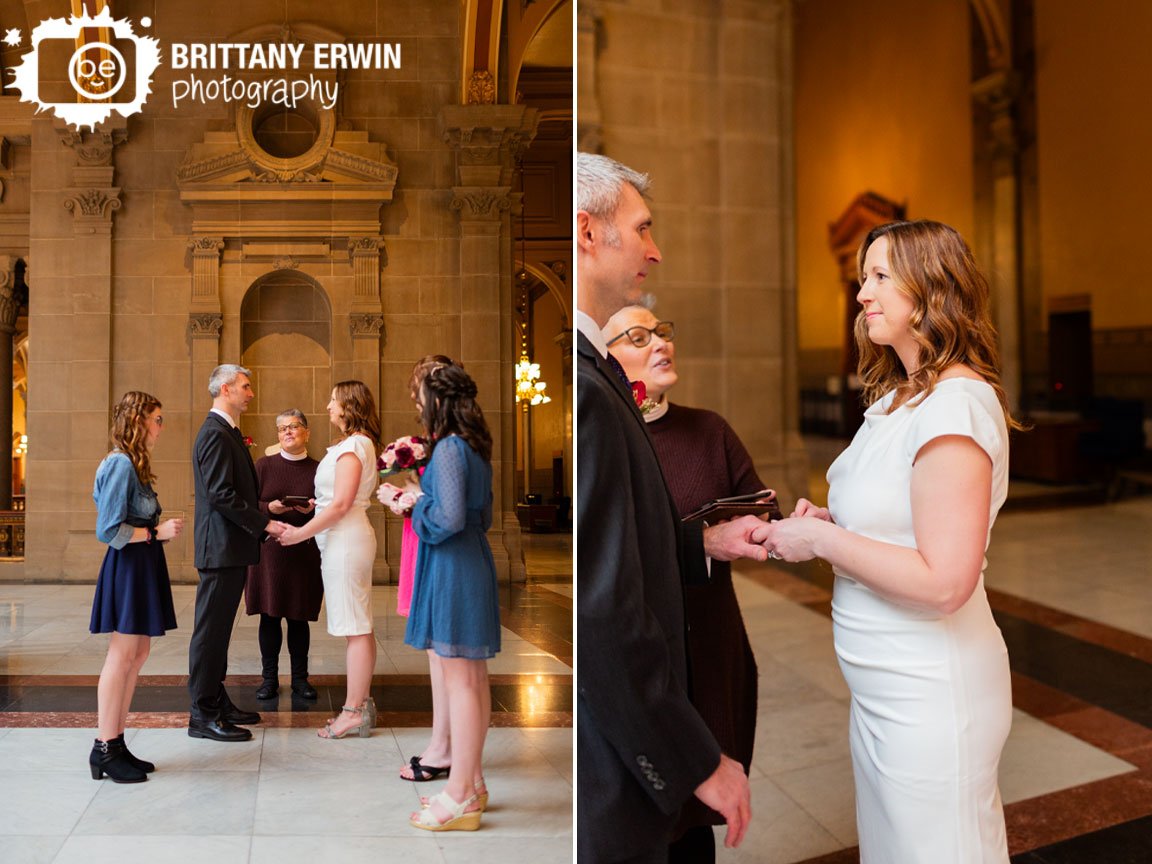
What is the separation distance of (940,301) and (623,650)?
31.9 inches

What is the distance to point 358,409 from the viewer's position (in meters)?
1.94

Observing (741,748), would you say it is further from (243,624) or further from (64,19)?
(64,19)

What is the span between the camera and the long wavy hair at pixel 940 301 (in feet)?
5.23

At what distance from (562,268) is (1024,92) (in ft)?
33.9

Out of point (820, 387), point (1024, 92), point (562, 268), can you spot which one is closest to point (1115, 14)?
point (1024, 92)

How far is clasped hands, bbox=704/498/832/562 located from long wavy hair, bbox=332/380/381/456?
697 mm

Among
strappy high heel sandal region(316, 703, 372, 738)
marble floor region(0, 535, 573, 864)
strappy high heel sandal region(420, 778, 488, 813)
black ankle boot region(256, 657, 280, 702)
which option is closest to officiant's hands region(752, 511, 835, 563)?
marble floor region(0, 535, 573, 864)

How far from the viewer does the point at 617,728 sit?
1.30 meters

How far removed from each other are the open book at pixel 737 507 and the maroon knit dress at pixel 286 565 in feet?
2.53

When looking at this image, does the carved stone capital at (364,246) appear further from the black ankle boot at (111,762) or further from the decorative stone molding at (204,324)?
the black ankle boot at (111,762)

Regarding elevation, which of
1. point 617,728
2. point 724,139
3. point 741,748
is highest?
point 724,139

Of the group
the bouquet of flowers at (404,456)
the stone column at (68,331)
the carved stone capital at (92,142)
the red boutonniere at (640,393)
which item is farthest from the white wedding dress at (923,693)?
the carved stone capital at (92,142)

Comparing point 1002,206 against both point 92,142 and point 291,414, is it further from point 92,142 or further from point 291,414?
point 92,142

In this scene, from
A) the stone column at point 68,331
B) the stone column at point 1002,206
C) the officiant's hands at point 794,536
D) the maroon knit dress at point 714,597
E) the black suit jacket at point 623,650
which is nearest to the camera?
the black suit jacket at point 623,650
